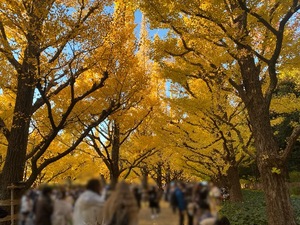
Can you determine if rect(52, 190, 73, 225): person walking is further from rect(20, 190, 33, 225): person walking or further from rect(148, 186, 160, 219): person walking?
rect(148, 186, 160, 219): person walking

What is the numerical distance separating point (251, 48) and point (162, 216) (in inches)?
194

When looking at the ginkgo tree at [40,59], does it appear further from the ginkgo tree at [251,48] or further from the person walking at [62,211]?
the person walking at [62,211]

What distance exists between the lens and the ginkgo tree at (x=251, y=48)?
5.05m

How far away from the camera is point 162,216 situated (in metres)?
0.79

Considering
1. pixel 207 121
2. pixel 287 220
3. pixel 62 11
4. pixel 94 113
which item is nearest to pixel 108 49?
pixel 62 11

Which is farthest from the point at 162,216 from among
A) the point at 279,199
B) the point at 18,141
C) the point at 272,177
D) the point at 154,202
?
the point at 18,141

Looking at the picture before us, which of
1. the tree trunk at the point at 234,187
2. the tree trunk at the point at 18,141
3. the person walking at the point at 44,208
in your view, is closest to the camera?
the person walking at the point at 44,208

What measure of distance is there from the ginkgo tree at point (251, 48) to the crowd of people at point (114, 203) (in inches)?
173

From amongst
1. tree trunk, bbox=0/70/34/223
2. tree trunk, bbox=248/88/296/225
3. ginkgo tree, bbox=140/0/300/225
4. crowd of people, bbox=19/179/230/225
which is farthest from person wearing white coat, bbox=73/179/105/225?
tree trunk, bbox=0/70/34/223

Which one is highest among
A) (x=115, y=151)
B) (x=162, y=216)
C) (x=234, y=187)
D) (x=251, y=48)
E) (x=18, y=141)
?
(x=251, y=48)

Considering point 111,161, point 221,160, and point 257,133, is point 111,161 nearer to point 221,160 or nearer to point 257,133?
point 221,160

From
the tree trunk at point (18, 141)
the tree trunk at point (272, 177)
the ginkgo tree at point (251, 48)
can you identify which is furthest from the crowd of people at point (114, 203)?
the tree trunk at point (18, 141)

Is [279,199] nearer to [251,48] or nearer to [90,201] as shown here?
[251,48]

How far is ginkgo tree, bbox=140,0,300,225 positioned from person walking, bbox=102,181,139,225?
4.48 metres
